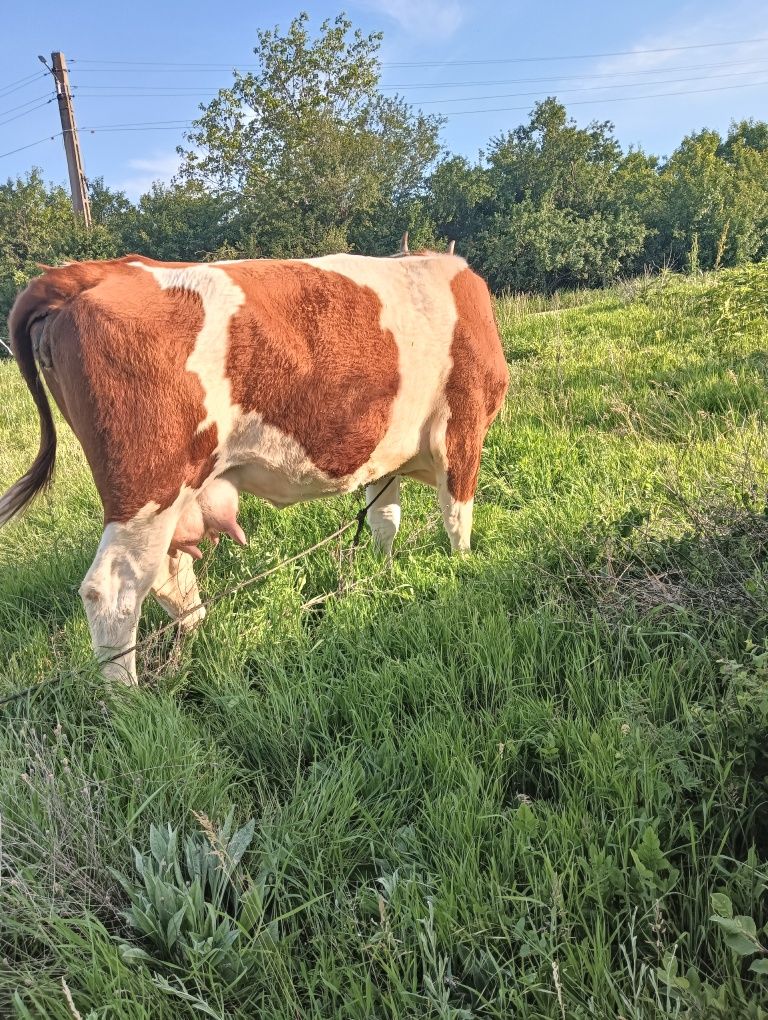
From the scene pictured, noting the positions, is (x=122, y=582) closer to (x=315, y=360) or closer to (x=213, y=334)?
(x=213, y=334)

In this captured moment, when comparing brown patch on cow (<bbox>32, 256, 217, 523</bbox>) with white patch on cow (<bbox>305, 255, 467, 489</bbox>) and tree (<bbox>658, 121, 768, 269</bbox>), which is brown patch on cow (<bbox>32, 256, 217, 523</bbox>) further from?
tree (<bbox>658, 121, 768, 269</bbox>)

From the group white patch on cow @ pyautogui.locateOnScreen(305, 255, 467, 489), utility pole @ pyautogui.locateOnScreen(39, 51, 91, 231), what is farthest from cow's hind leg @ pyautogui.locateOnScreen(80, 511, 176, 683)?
utility pole @ pyautogui.locateOnScreen(39, 51, 91, 231)

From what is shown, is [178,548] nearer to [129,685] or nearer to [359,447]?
[129,685]

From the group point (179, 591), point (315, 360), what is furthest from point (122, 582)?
point (315, 360)

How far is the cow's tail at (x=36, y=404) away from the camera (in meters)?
Result: 2.36

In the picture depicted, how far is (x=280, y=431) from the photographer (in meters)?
2.63

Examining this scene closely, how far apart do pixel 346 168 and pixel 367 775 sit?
4335cm

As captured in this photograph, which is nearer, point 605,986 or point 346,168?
point 605,986

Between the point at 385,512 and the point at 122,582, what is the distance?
1.83 metres

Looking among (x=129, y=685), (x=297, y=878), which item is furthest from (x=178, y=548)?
(x=297, y=878)

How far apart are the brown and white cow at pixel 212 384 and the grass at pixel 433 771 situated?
50 cm

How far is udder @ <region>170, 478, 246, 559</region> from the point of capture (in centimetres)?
259

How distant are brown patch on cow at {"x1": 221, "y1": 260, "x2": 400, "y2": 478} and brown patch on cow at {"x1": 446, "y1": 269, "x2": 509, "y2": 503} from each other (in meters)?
0.48

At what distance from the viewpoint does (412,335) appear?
10.0ft
